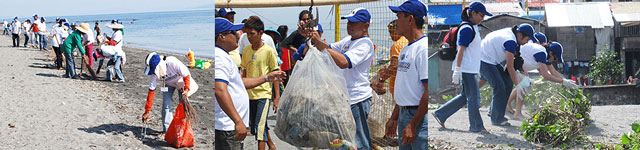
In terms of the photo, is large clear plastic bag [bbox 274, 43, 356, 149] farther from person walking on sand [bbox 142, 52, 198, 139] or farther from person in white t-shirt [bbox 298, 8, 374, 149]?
person walking on sand [bbox 142, 52, 198, 139]

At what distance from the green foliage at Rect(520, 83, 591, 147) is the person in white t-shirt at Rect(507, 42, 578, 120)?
0.37ft

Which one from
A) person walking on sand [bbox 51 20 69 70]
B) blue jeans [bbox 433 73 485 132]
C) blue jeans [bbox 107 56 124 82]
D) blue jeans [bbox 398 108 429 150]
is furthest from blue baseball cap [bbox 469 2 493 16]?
person walking on sand [bbox 51 20 69 70]

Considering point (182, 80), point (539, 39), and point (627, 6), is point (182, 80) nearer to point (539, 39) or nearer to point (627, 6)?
point (539, 39)

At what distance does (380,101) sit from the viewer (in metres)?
4.97

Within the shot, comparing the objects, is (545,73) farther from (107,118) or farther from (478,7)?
(107,118)

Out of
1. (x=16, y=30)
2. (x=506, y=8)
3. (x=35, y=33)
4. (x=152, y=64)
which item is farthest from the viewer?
(x=16, y=30)

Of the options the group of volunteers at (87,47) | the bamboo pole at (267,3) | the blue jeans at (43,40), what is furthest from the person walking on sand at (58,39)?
the bamboo pole at (267,3)

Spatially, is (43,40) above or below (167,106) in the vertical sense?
above

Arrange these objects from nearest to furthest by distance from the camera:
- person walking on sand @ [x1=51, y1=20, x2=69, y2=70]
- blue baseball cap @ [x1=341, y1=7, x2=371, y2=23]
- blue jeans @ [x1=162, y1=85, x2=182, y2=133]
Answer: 1. blue baseball cap @ [x1=341, y1=7, x2=371, y2=23]
2. blue jeans @ [x1=162, y1=85, x2=182, y2=133]
3. person walking on sand @ [x1=51, y1=20, x2=69, y2=70]

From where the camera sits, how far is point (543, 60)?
411cm

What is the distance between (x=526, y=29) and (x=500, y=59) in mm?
269

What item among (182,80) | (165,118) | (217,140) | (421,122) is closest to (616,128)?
(421,122)

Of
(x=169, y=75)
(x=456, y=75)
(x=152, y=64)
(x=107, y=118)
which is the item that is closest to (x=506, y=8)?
(x=456, y=75)

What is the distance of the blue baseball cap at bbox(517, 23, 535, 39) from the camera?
4.07 metres
